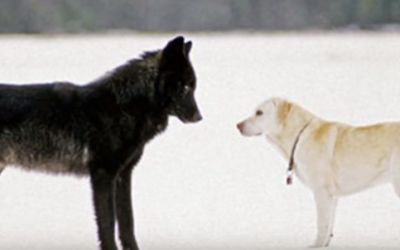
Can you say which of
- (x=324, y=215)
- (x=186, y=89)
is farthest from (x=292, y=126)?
(x=186, y=89)

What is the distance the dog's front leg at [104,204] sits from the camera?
159 inches

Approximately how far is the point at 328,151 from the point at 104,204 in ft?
3.30

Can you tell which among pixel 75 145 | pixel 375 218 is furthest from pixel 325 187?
pixel 75 145

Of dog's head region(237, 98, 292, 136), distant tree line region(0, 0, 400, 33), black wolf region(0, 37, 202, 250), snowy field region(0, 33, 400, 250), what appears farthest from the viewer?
distant tree line region(0, 0, 400, 33)

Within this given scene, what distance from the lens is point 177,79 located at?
4.09 meters

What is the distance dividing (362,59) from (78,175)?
5529 mm

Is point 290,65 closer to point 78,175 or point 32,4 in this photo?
point 32,4

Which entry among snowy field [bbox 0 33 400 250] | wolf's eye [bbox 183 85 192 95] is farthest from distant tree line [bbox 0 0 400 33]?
wolf's eye [bbox 183 85 192 95]

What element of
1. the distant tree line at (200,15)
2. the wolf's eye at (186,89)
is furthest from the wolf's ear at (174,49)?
the distant tree line at (200,15)

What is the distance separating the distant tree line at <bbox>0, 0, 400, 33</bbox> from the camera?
31.6 ft

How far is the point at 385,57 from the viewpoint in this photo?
9305 mm

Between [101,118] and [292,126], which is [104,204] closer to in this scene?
[101,118]

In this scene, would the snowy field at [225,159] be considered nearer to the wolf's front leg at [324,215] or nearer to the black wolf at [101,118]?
the wolf's front leg at [324,215]

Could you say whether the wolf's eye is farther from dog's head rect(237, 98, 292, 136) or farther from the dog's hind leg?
the dog's hind leg
